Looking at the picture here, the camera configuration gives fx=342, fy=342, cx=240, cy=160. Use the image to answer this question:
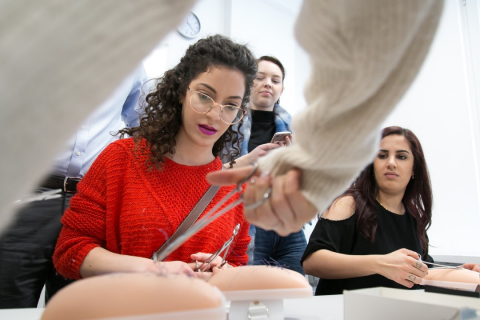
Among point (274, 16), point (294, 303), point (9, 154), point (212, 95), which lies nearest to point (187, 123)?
point (212, 95)

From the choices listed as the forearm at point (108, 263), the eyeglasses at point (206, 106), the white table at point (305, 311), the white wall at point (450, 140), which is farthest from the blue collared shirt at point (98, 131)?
the white wall at point (450, 140)

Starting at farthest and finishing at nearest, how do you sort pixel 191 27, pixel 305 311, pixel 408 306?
pixel 191 27
pixel 305 311
pixel 408 306

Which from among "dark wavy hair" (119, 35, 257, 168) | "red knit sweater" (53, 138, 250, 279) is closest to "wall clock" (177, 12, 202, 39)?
"dark wavy hair" (119, 35, 257, 168)

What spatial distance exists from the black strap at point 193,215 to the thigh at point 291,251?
0.61 m

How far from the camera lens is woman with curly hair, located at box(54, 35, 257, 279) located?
2.81ft

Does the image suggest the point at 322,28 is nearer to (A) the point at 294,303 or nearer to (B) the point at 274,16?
(A) the point at 294,303

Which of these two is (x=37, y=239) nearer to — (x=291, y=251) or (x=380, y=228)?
(x=291, y=251)

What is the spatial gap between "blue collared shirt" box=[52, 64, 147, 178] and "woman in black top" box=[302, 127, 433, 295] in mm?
851

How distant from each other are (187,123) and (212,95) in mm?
113

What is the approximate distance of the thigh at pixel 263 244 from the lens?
4.67 ft

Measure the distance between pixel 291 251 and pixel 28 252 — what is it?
96 centimetres

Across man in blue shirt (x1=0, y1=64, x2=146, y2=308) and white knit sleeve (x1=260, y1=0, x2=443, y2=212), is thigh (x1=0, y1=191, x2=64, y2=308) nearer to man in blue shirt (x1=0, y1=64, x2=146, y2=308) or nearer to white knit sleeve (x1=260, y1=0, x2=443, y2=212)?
man in blue shirt (x1=0, y1=64, x2=146, y2=308)

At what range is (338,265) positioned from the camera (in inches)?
47.5

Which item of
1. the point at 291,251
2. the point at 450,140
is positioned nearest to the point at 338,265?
the point at 291,251
